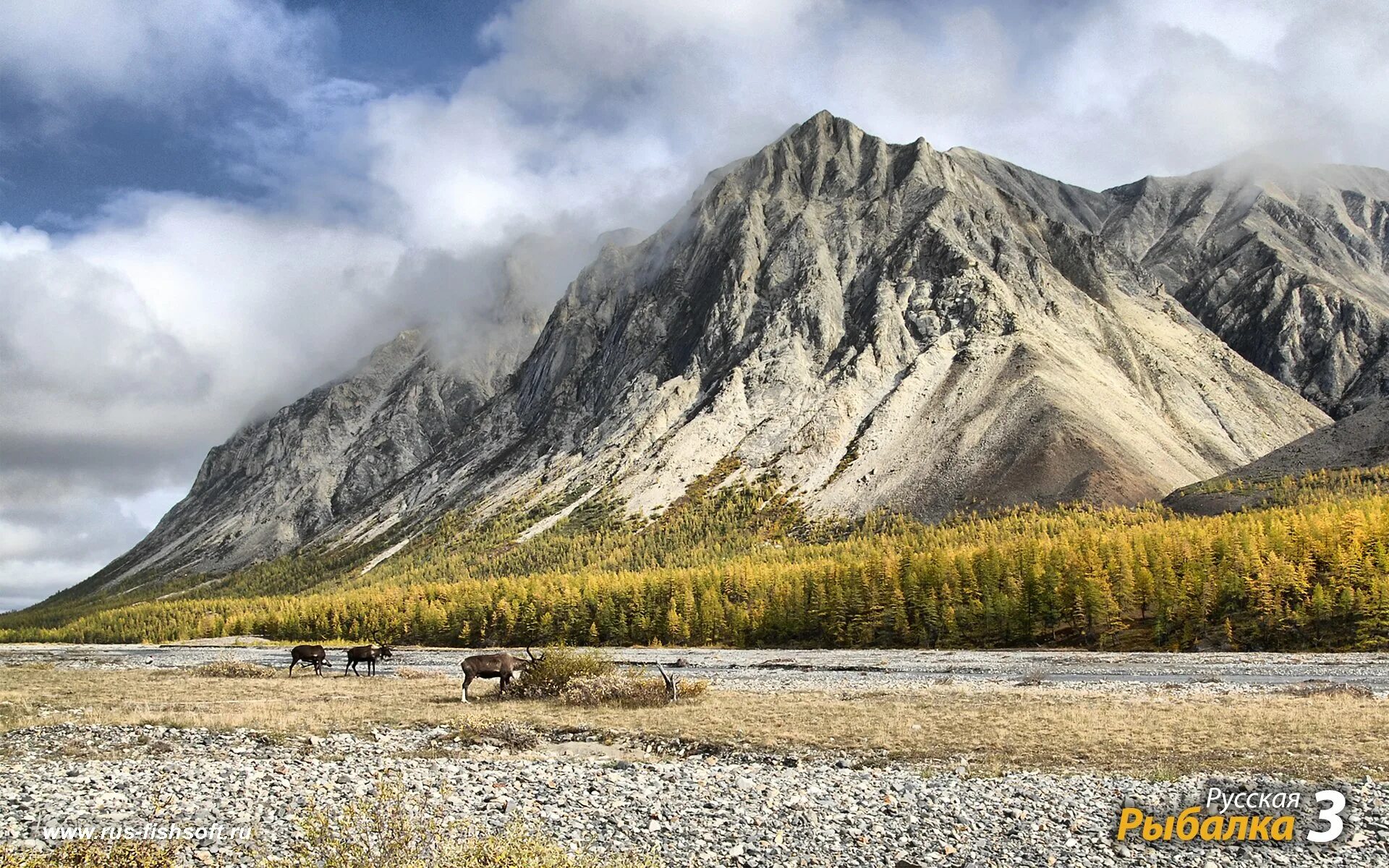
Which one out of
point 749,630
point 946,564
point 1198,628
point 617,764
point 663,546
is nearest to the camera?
point 617,764

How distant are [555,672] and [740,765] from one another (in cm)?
1851

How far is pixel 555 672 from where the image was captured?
3997 cm

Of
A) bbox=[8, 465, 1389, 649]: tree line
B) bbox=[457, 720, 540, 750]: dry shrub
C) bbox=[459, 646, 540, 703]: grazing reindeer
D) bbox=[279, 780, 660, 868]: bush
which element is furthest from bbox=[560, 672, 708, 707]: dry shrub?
bbox=[8, 465, 1389, 649]: tree line

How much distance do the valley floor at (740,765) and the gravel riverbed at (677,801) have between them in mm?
77

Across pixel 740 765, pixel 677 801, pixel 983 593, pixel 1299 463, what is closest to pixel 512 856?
pixel 677 801

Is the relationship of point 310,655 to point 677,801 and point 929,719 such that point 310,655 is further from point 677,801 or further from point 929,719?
point 677,801

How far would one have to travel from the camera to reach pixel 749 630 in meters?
105

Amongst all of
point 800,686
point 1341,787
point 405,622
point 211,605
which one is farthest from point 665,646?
point 211,605

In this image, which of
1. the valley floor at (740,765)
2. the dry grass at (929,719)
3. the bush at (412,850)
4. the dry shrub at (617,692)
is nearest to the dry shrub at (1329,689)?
the valley floor at (740,765)

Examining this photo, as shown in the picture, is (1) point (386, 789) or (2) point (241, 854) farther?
(1) point (386, 789)

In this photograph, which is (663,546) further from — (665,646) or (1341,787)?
(1341,787)

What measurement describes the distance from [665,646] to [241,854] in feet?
313

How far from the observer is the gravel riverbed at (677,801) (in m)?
15.5

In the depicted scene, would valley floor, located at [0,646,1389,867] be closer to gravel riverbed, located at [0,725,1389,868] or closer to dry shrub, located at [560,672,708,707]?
gravel riverbed, located at [0,725,1389,868]
